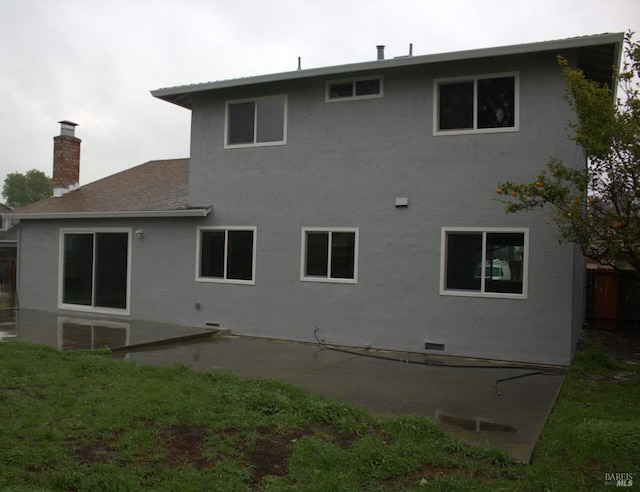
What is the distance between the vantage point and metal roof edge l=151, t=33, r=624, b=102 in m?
9.43

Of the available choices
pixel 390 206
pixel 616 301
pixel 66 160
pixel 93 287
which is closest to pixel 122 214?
pixel 93 287

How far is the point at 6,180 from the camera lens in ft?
271

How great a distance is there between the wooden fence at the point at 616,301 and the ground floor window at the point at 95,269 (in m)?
12.3

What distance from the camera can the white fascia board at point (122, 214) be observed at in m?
13.2

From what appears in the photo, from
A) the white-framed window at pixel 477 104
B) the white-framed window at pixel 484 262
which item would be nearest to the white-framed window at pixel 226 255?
the white-framed window at pixel 484 262

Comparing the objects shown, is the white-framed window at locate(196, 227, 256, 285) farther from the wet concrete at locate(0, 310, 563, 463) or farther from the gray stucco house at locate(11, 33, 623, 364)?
the wet concrete at locate(0, 310, 563, 463)

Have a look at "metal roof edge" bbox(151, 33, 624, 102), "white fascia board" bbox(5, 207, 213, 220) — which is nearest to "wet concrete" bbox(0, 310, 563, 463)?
"white fascia board" bbox(5, 207, 213, 220)

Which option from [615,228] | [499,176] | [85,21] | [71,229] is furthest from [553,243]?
[71,229]

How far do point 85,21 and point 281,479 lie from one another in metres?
12.4

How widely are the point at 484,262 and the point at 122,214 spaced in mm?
8797

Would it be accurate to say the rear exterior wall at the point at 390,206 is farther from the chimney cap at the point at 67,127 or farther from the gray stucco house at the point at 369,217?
the chimney cap at the point at 67,127

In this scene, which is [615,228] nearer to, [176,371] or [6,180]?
[176,371]

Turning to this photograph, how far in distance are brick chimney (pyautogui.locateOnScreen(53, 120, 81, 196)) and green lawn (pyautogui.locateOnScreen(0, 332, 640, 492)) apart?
38.4ft

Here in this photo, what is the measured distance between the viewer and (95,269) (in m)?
15.1
